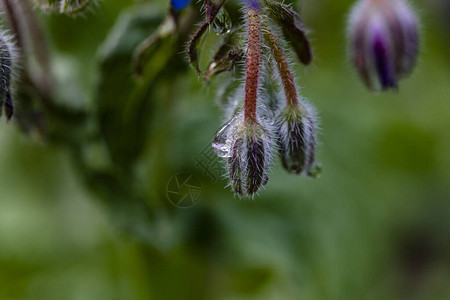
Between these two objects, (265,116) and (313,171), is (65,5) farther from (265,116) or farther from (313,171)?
(313,171)

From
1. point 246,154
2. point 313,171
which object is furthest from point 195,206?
point 246,154

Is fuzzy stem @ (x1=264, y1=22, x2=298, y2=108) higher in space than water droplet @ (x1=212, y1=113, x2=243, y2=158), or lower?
higher

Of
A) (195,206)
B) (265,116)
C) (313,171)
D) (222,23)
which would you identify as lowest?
(195,206)

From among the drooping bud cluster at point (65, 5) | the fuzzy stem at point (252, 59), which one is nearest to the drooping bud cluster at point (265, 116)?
the fuzzy stem at point (252, 59)

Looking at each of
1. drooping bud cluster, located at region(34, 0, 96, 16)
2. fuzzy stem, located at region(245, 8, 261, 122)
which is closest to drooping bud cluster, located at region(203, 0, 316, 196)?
fuzzy stem, located at region(245, 8, 261, 122)

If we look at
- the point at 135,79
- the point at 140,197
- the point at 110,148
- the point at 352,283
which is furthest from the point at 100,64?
the point at 352,283

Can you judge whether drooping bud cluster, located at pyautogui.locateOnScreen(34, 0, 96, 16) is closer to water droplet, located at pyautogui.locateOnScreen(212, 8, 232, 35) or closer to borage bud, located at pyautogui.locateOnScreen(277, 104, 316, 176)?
water droplet, located at pyautogui.locateOnScreen(212, 8, 232, 35)
